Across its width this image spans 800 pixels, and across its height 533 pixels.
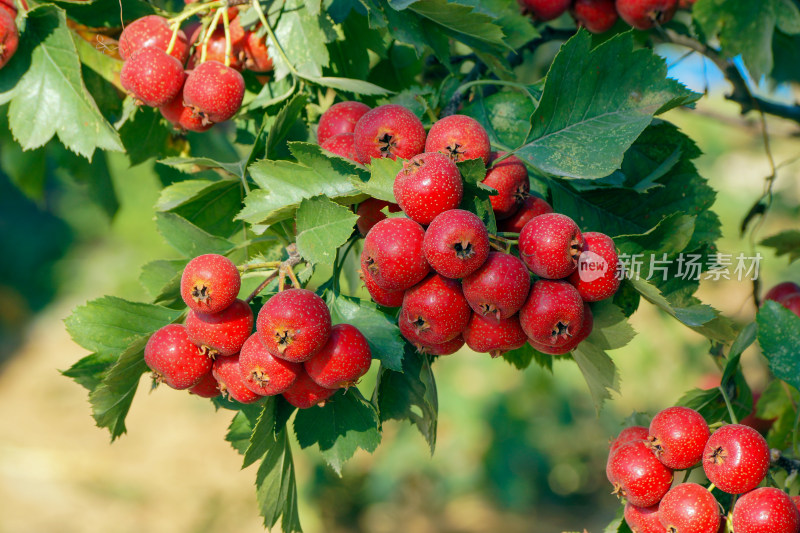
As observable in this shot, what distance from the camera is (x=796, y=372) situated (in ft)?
3.97

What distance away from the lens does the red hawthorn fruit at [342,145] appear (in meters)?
1.11

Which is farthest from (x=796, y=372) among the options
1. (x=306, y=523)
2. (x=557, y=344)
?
(x=306, y=523)

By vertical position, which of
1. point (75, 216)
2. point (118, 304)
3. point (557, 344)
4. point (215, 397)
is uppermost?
point (557, 344)

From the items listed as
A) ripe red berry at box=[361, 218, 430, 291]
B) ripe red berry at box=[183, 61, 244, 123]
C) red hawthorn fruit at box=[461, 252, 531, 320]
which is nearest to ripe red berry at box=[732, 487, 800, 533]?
red hawthorn fruit at box=[461, 252, 531, 320]

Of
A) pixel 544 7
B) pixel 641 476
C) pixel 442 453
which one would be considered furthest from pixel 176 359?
pixel 442 453

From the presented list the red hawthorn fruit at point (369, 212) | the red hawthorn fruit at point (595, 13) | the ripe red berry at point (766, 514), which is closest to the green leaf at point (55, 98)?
the red hawthorn fruit at point (369, 212)

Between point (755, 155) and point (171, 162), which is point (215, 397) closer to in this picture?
point (171, 162)

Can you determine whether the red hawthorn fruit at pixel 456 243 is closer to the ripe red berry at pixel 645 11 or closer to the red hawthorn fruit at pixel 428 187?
the red hawthorn fruit at pixel 428 187

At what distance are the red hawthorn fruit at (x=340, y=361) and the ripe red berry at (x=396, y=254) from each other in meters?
0.10

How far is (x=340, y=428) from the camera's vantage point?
3.84 ft

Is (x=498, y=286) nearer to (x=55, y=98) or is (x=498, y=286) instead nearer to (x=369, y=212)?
(x=369, y=212)

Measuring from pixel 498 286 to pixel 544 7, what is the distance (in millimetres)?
941

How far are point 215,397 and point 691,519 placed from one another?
769 millimetres

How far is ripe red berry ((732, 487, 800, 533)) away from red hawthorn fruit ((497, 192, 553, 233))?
0.51 m
